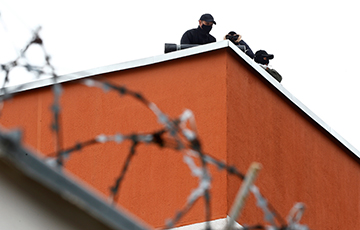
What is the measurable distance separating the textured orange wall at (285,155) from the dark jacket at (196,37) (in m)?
1.17

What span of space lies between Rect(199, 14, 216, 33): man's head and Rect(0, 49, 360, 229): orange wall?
1.25 m

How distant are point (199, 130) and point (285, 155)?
4.21 ft

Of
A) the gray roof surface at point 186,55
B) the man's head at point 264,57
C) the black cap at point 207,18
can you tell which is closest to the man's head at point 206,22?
the black cap at point 207,18

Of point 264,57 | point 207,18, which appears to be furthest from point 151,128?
point 264,57

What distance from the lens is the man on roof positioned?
10.0 metres

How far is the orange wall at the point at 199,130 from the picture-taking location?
8.59 metres

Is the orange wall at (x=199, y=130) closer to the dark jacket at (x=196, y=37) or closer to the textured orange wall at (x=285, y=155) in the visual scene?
the textured orange wall at (x=285, y=155)

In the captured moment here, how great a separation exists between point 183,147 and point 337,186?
305 inches

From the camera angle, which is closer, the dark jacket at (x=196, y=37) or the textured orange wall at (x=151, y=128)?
the textured orange wall at (x=151, y=128)

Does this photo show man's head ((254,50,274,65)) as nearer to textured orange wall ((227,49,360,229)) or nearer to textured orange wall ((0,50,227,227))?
textured orange wall ((227,49,360,229))

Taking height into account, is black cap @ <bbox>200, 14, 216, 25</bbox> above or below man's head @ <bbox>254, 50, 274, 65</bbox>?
above

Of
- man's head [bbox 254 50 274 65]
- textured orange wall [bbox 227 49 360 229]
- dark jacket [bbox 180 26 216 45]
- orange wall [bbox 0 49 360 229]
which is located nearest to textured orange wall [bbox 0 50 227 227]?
orange wall [bbox 0 49 360 229]

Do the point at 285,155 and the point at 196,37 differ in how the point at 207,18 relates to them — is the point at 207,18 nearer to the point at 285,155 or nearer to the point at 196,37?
the point at 196,37

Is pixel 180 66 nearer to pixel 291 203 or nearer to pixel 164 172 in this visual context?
pixel 164 172
